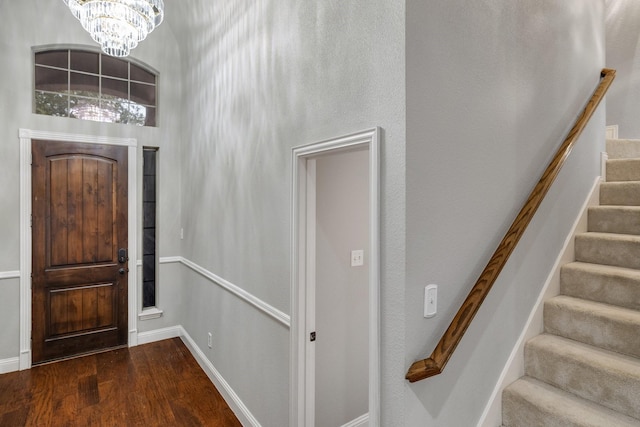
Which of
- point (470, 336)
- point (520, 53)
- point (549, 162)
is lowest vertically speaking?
point (470, 336)

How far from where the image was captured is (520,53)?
1796mm

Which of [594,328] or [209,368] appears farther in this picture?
[209,368]

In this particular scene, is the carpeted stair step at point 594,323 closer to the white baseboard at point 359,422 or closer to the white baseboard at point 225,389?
the white baseboard at point 359,422

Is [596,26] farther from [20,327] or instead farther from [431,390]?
[20,327]

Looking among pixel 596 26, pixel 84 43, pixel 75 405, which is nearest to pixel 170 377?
pixel 75 405

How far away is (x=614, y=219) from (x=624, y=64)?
2561mm

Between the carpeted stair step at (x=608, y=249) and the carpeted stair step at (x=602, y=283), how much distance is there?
6 cm

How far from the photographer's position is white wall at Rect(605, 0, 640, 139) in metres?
3.70

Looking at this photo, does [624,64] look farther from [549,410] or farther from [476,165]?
[549,410]

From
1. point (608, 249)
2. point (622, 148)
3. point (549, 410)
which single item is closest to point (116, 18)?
point (549, 410)

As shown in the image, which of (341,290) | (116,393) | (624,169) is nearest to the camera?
(341,290)

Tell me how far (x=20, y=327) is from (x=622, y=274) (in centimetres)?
498

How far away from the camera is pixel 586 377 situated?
5.48 feet

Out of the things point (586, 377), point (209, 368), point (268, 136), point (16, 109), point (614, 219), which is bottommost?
point (209, 368)
